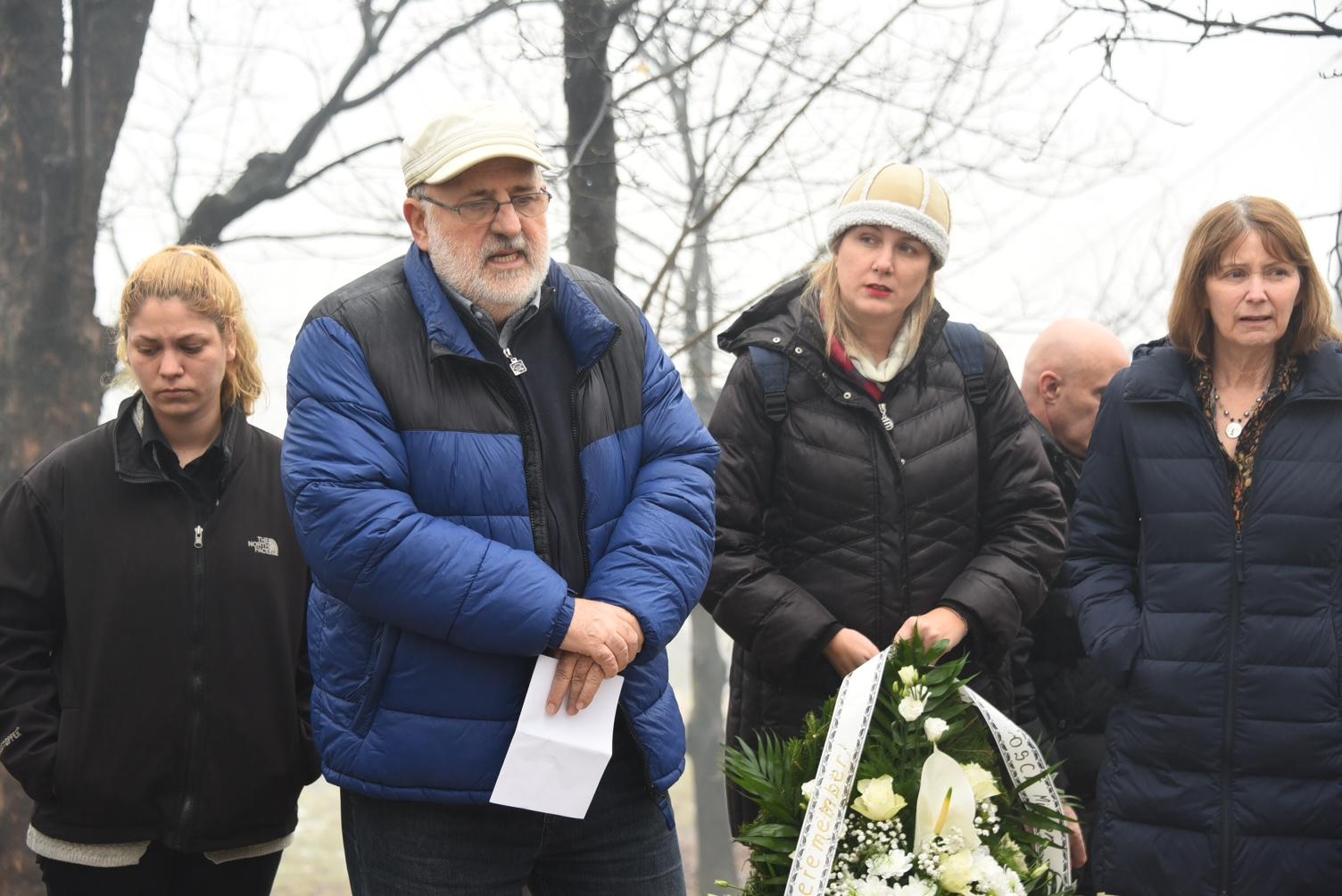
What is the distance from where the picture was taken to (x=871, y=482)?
3.06 meters

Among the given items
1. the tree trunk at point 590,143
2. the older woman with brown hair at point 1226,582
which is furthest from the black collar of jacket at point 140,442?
the older woman with brown hair at point 1226,582

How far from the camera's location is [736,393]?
3.18 metres

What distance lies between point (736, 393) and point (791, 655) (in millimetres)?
638

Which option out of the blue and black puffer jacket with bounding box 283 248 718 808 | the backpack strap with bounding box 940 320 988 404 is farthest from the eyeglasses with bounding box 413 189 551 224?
the backpack strap with bounding box 940 320 988 404

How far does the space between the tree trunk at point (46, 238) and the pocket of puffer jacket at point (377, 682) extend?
4.42 meters

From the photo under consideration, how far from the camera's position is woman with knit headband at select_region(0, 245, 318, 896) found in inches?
113

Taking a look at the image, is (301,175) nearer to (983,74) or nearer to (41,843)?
(983,74)

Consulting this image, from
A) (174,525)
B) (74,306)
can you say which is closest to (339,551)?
(174,525)

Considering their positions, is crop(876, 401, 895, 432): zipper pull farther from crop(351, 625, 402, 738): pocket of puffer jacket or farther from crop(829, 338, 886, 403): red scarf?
crop(351, 625, 402, 738): pocket of puffer jacket

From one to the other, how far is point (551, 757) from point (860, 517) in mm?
1062

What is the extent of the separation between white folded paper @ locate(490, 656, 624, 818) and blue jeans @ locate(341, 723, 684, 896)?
0.37ft

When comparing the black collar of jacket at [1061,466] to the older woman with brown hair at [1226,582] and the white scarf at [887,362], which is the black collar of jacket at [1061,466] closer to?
the older woman with brown hair at [1226,582]

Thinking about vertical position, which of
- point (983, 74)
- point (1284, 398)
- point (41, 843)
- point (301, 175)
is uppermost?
point (983, 74)

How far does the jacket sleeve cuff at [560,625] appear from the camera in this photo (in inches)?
90.0
